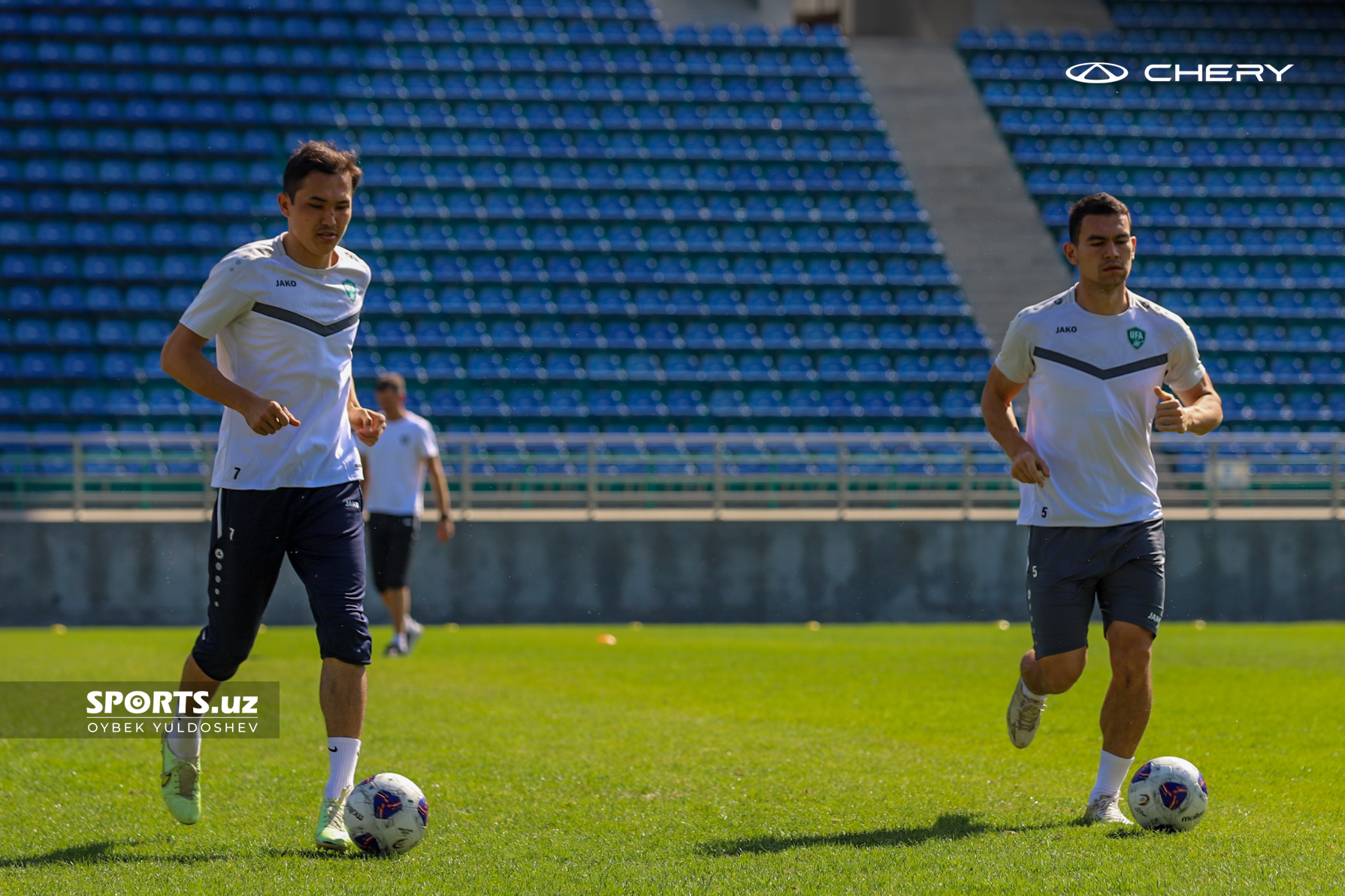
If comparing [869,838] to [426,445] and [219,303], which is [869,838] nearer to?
[219,303]

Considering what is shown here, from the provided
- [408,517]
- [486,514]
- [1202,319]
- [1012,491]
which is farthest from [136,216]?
[1202,319]

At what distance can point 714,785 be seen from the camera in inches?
216

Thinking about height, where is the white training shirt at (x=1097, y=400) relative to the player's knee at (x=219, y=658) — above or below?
above

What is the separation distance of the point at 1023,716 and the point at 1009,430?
1.10m

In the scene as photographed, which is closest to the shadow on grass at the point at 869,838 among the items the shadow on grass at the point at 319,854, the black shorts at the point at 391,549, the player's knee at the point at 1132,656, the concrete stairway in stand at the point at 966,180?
the player's knee at the point at 1132,656

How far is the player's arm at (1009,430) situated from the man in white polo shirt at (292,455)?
2.27 meters

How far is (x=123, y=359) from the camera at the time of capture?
17.0m

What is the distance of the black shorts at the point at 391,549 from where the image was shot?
401 inches

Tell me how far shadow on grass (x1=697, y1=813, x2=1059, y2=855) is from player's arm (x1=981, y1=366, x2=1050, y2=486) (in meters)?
1.19

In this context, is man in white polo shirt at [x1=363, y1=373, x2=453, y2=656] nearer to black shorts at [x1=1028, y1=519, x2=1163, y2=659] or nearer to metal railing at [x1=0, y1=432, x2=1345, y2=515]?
metal railing at [x1=0, y1=432, x2=1345, y2=515]

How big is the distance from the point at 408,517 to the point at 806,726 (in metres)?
4.22

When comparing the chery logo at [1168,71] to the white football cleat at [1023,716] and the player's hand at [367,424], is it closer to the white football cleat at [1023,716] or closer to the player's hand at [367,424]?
the white football cleat at [1023,716]

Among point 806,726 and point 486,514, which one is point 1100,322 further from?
point 486,514

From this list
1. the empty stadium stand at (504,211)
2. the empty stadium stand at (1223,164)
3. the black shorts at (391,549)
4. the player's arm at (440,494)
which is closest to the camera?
the black shorts at (391,549)
